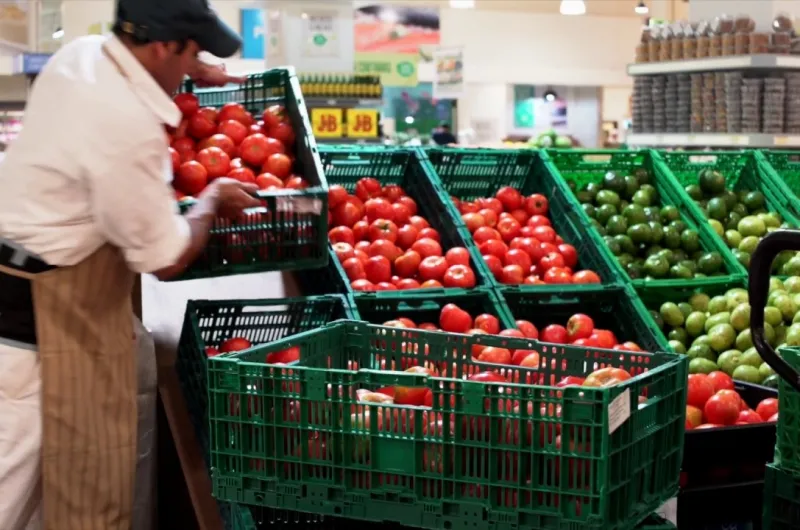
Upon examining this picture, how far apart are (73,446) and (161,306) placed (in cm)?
131

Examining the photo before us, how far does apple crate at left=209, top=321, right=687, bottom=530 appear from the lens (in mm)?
2074

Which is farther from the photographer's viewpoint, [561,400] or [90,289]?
[90,289]

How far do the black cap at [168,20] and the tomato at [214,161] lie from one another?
3.32 ft

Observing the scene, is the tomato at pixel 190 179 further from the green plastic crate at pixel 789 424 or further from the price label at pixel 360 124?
the price label at pixel 360 124

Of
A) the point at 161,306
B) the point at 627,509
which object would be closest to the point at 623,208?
the point at 161,306

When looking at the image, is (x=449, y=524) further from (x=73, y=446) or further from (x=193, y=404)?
(x=193, y=404)

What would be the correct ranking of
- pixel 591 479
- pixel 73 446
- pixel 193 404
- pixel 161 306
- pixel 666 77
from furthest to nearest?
pixel 666 77, pixel 161 306, pixel 193 404, pixel 73 446, pixel 591 479

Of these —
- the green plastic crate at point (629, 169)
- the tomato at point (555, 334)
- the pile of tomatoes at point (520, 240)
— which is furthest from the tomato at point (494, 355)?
the green plastic crate at point (629, 169)

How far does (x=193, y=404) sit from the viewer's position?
328cm

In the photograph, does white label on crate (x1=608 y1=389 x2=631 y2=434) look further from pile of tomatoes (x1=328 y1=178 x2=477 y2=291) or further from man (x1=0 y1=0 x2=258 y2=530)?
pile of tomatoes (x1=328 y1=178 x2=477 y2=291)

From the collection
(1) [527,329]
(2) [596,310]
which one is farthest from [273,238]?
(2) [596,310]

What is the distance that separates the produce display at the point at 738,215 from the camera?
182 inches

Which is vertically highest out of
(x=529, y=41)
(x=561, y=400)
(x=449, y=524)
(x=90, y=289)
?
(x=529, y=41)

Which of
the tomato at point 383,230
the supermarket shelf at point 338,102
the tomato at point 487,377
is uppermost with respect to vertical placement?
the supermarket shelf at point 338,102
